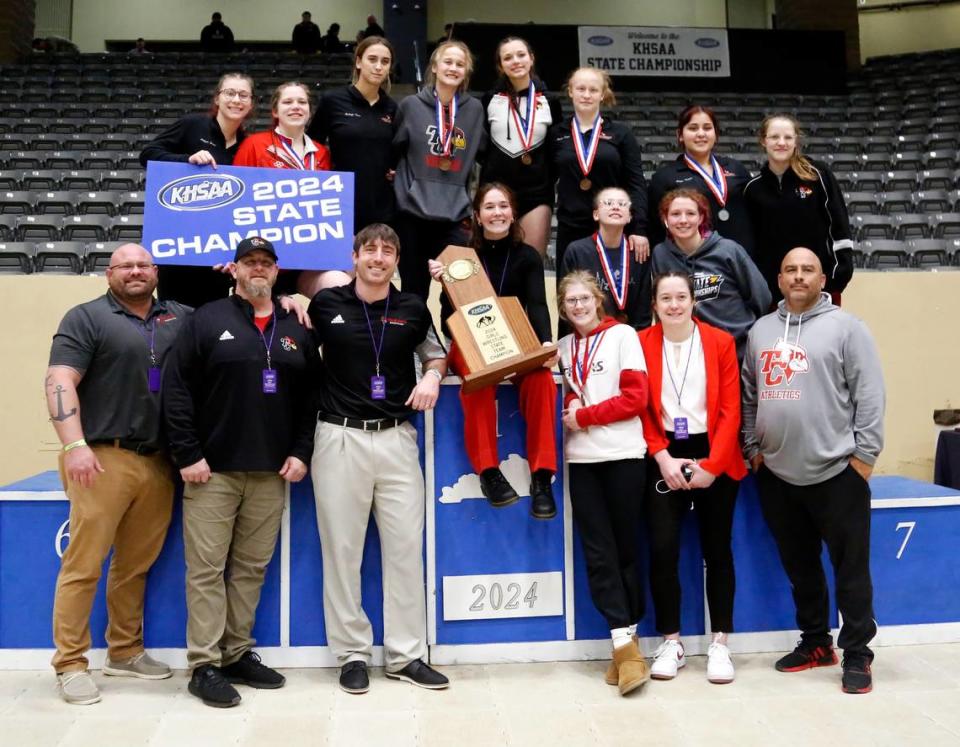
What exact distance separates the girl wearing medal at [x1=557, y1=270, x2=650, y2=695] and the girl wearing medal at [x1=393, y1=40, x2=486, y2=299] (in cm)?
67

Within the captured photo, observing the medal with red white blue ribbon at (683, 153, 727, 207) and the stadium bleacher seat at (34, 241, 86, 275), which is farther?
the stadium bleacher seat at (34, 241, 86, 275)

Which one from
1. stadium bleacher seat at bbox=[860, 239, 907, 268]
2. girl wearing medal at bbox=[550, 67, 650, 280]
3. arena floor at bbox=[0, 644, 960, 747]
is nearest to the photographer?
arena floor at bbox=[0, 644, 960, 747]

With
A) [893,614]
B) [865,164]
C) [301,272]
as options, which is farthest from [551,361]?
[865,164]

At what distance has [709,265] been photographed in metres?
3.50

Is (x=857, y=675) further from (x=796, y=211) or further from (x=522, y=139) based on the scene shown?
(x=522, y=139)

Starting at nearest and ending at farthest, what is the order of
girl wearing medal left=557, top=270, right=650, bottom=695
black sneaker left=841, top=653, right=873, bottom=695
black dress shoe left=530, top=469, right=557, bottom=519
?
1. black sneaker left=841, top=653, right=873, bottom=695
2. girl wearing medal left=557, top=270, right=650, bottom=695
3. black dress shoe left=530, top=469, right=557, bottom=519

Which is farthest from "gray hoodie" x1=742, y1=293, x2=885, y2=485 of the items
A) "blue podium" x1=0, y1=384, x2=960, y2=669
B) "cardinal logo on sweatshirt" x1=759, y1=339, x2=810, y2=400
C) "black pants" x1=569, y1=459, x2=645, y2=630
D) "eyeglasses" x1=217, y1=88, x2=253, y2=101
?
"eyeglasses" x1=217, y1=88, x2=253, y2=101

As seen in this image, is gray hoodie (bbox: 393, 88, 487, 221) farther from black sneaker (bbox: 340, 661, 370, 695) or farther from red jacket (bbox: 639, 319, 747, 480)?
black sneaker (bbox: 340, 661, 370, 695)

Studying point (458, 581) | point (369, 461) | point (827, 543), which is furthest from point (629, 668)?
point (369, 461)

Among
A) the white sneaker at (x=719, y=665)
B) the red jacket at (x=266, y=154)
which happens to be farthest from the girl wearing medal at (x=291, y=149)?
the white sneaker at (x=719, y=665)

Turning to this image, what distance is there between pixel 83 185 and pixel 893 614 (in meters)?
8.54

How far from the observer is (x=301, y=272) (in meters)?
3.68

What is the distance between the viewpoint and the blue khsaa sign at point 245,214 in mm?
3459

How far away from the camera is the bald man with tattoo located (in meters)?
3.01
